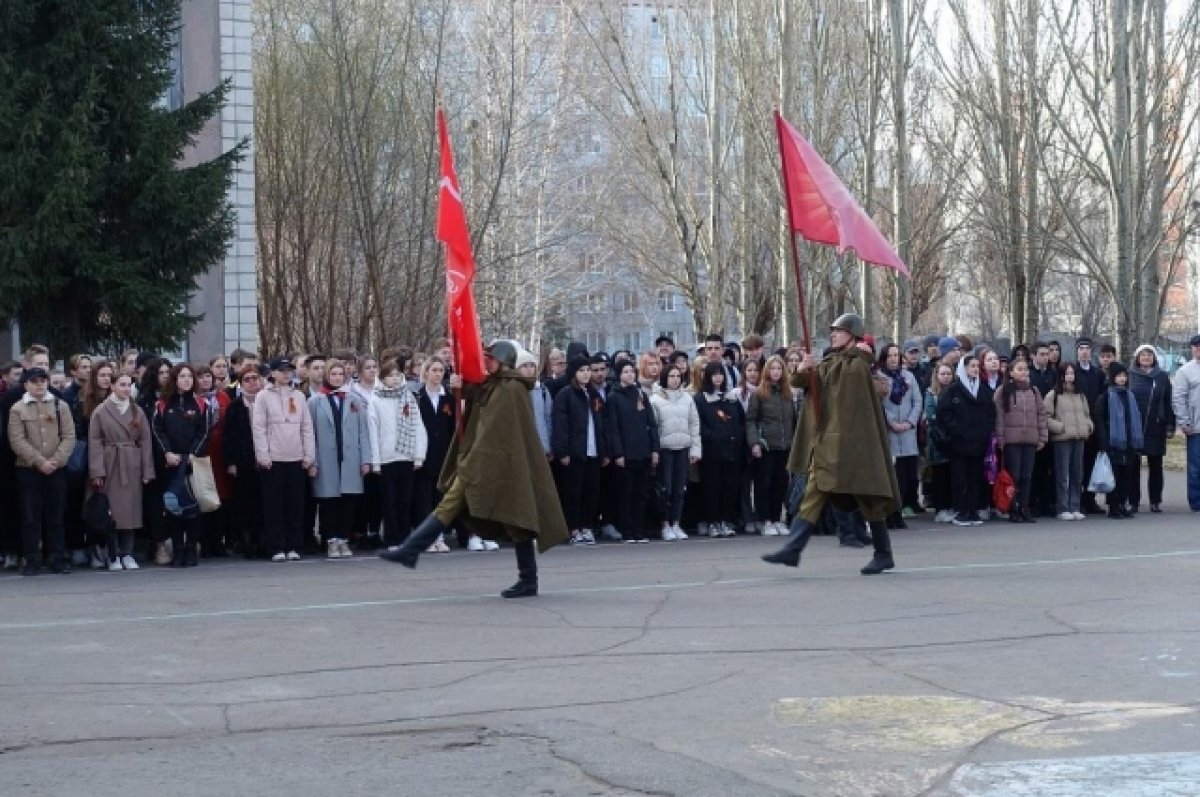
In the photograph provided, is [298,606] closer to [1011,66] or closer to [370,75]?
[370,75]

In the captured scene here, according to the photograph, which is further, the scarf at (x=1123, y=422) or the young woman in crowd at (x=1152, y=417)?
the young woman in crowd at (x=1152, y=417)

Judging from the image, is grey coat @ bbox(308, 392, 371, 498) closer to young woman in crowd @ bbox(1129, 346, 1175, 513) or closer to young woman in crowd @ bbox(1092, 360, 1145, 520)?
young woman in crowd @ bbox(1092, 360, 1145, 520)

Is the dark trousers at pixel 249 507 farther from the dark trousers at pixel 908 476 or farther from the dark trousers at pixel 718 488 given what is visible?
the dark trousers at pixel 908 476

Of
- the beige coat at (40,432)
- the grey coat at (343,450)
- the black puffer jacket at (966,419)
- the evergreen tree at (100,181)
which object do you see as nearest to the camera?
the beige coat at (40,432)

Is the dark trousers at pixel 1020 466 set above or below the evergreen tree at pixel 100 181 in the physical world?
below

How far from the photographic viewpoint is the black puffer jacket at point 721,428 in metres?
18.1

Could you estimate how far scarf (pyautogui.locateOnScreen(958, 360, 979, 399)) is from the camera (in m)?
18.8

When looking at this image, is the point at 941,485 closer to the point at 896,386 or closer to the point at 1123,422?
the point at 896,386

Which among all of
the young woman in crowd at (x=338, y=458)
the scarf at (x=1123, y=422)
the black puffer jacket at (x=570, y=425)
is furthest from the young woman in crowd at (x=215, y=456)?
the scarf at (x=1123, y=422)

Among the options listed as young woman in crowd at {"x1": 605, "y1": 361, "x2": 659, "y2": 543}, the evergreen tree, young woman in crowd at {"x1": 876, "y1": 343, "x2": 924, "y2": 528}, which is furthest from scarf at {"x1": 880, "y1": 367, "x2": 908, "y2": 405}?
the evergreen tree

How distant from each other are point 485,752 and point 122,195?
18999 millimetres

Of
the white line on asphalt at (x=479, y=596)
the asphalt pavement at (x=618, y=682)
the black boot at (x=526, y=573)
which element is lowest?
the asphalt pavement at (x=618, y=682)

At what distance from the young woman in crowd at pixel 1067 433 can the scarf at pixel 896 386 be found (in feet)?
5.47

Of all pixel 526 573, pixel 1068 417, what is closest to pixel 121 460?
pixel 526 573
